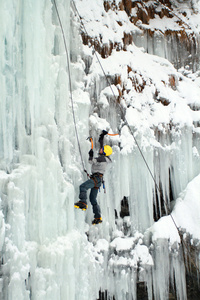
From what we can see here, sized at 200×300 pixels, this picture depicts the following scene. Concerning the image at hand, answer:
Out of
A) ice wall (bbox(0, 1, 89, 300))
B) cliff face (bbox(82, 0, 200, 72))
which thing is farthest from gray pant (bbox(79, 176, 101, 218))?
cliff face (bbox(82, 0, 200, 72))

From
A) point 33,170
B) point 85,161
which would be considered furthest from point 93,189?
point 33,170

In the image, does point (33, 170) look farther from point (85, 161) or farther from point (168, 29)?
point (168, 29)

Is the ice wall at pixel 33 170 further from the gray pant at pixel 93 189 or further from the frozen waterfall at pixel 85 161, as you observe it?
the gray pant at pixel 93 189

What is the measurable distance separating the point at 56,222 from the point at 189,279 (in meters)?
3.31

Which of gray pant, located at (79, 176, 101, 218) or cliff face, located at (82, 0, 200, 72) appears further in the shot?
cliff face, located at (82, 0, 200, 72)

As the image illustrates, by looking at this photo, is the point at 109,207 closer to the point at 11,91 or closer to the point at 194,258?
the point at 194,258

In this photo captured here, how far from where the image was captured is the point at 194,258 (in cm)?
593

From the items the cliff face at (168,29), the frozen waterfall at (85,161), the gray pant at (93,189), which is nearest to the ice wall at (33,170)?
the frozen waterfall at (85,161)

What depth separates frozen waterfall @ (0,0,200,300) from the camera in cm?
432

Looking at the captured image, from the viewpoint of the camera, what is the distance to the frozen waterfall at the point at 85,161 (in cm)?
432

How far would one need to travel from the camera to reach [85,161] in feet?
17.9

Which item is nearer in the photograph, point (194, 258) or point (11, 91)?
point (11, 91)

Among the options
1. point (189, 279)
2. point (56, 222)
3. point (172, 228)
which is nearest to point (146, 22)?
point (172, 228)

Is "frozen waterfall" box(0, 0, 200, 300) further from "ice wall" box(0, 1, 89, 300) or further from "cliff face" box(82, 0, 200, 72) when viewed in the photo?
"cliff face" box(82, 0, 200, 72)
